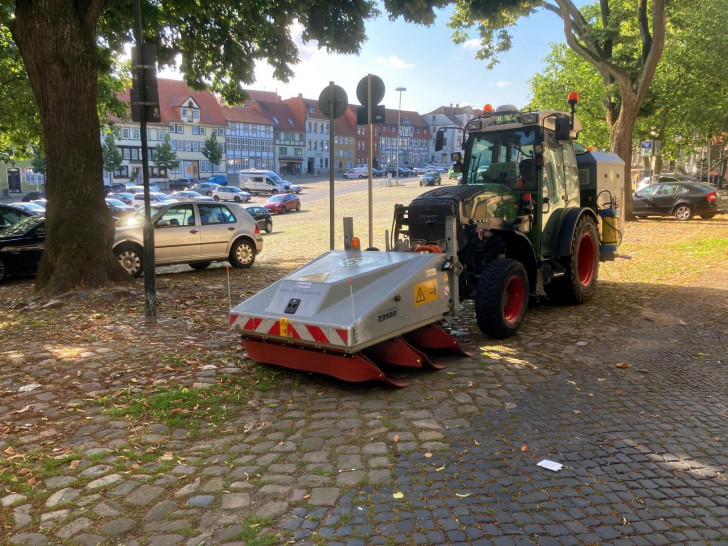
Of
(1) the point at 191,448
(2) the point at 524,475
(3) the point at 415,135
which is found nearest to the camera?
(2) the point at 524,475

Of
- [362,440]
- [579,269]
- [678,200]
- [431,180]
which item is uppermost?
[431,180]

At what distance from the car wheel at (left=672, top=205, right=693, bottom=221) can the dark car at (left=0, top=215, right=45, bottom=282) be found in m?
22.3

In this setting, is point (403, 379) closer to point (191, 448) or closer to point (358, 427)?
point (358, 427)

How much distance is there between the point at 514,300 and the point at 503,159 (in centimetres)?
226

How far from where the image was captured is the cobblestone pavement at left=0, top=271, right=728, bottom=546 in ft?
11.3

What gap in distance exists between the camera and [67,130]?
939 centimetres

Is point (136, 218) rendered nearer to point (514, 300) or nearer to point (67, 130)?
point (67, 130)

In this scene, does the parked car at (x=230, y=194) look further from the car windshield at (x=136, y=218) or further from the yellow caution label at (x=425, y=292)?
the yellow caution label at (x=425, y=292)

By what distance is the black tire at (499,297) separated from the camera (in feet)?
23.0

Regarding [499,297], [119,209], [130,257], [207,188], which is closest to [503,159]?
[499,297]

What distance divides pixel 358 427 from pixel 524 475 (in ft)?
4.45

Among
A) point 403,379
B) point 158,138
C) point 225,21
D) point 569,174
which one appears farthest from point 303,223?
point 158,138

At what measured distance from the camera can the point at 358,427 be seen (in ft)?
15.8

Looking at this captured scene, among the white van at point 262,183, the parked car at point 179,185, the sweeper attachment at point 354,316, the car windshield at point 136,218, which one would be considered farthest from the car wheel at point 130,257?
the parked car at point 179,185
